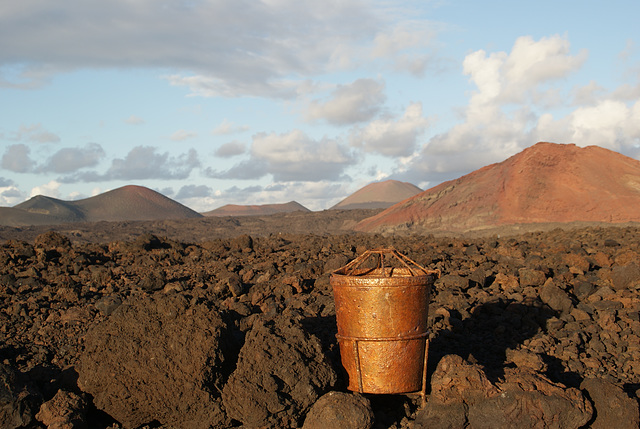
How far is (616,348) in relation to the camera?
22.1ft

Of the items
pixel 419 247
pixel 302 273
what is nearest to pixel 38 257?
pixel 302 273

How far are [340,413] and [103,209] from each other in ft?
230

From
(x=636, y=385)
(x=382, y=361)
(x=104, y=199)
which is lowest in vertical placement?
(x=636, y=385)

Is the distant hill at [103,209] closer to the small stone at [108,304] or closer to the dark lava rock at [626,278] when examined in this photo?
the small stone at [108,304]

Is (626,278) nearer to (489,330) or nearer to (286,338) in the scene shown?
(489,330)

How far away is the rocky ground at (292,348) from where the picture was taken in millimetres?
4695

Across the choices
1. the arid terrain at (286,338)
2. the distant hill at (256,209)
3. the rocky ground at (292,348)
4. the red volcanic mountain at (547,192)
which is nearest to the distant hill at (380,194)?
the distant hill at (256,209)

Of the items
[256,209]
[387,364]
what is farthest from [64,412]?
[256,209]

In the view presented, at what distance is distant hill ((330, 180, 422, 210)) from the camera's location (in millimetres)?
95688

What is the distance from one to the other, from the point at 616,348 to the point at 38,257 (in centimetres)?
1108

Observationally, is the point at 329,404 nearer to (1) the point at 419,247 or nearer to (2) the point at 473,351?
(2) the point at 473,351

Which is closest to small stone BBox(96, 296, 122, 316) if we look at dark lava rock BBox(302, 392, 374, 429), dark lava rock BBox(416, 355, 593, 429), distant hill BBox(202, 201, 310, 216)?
dark lava rock BBox(302, 392, 374, 429)

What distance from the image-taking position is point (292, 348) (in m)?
4.96

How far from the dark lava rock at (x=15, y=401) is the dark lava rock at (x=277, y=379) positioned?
1.70 m
